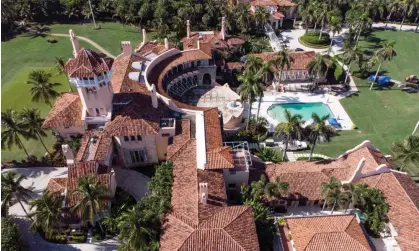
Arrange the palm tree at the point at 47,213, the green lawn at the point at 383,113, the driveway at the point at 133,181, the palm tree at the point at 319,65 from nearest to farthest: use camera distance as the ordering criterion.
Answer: the palm tree at the point at 47,213, the driveway at the point at 133,181, the green lawn at the point at 383,113, the palm tree at the point at 319,65

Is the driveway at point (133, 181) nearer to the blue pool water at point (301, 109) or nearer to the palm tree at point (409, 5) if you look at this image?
the blue pool water at point (301, 109)

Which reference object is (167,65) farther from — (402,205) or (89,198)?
(402,205)

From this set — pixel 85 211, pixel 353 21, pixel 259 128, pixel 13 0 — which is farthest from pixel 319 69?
pixel 13 0

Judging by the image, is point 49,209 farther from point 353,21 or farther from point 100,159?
point 353,21

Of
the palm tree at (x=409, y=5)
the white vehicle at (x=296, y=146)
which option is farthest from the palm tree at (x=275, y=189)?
the palm tree at (x=409, y=5)

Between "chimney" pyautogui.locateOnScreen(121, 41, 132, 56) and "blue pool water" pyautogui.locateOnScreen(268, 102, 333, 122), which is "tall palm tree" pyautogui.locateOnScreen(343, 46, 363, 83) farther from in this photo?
"chimney" pyautogui.locateOnScreen(121, 41, 132, 56)

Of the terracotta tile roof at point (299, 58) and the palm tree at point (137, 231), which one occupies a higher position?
the terracotta tile roof at point (299, 58)

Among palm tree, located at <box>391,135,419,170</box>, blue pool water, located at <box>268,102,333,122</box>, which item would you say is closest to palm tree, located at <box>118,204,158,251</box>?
palm tree, located at <box>391,135,419,170</box>
